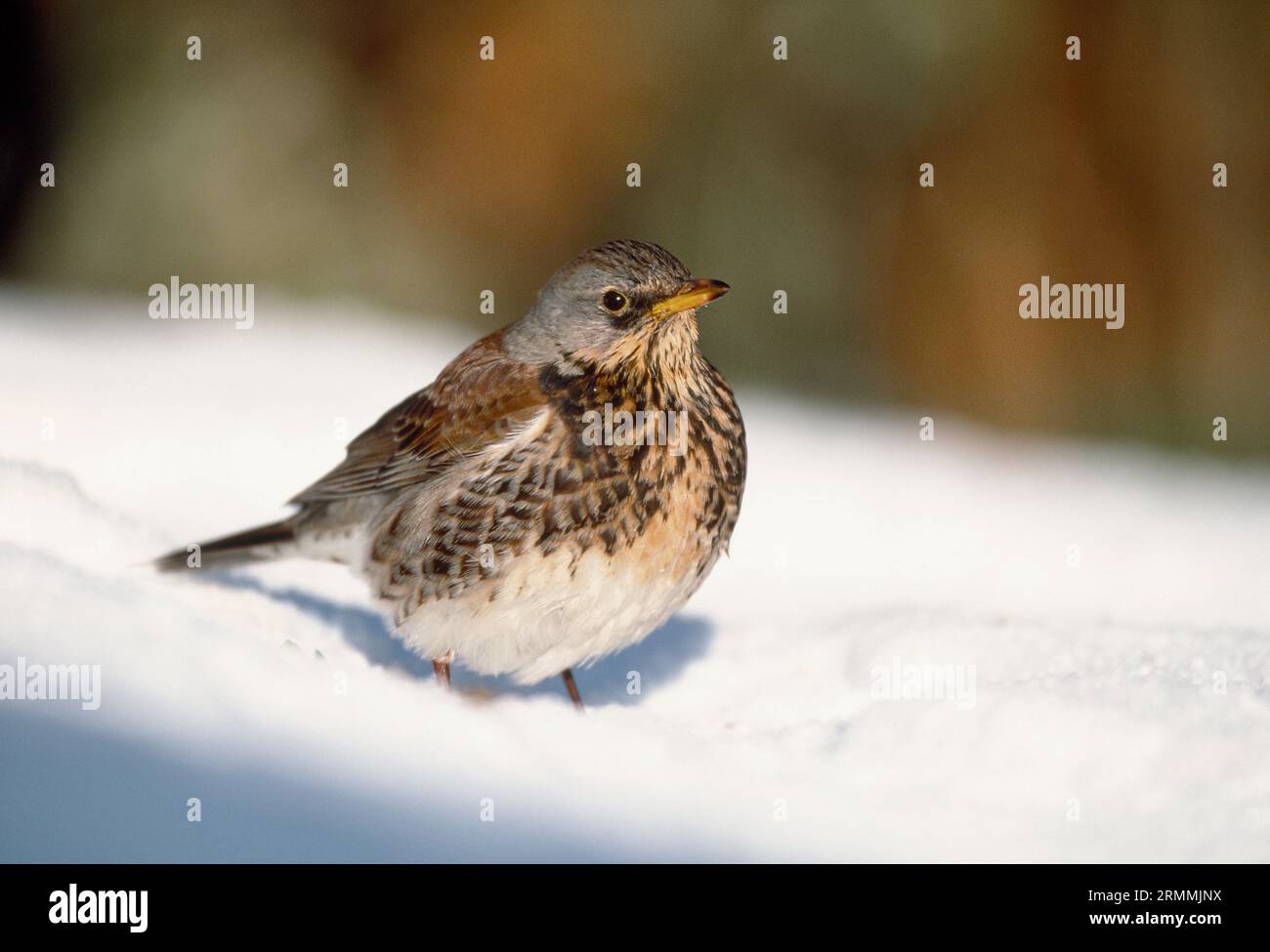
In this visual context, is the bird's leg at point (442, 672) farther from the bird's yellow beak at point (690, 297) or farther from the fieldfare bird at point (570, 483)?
the bird's yellow beak at point (690, 297)

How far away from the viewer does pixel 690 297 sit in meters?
3.15

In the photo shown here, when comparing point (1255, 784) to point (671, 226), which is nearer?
point (1255, 784)

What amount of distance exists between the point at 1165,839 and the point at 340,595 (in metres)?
2.50

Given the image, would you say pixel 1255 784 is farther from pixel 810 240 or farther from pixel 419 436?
pixel 810 240

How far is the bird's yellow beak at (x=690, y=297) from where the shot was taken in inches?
123

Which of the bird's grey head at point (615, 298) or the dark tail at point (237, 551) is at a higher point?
the bird's grey head at point (615, 298)

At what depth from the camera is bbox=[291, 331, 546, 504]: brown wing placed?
129 inches

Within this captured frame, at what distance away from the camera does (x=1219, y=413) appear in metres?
6.66

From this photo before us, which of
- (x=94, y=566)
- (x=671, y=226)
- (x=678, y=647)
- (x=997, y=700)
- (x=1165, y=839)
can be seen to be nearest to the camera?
(x=1165, y=839)

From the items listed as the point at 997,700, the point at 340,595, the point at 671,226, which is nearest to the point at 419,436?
the point at 340,595

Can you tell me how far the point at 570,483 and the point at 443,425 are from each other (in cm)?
52

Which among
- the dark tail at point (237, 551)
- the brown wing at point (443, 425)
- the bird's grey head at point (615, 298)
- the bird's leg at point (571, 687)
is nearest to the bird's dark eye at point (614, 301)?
the bird's grey head at point (615, 298)

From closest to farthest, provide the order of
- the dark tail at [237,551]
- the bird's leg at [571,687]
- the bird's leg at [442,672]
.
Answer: the bird's leg at [442,672] → the bird's leg at [571,687] → the dark tail at [237,551]

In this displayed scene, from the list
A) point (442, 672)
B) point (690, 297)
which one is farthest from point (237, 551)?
point (690, 297)
